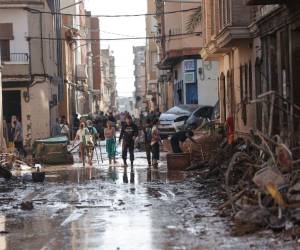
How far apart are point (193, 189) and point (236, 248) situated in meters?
7.57

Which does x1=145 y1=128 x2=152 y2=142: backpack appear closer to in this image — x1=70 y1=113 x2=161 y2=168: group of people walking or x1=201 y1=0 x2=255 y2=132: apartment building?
x1=70 y1=113 x2=161 y2=168: group of people walking

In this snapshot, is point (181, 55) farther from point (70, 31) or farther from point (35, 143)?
point (35, 143)

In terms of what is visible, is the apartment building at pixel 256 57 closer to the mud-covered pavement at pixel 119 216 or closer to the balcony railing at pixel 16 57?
the mud-covered pavement at pixel 119 216

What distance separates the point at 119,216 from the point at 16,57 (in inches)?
1079

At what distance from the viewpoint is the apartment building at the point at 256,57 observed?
18.7 meters

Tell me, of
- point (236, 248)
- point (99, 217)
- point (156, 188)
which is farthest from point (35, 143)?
point (236, 248)

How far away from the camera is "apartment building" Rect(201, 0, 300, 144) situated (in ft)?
61.4

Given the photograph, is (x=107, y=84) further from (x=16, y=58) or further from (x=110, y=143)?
(x=110, y=143)

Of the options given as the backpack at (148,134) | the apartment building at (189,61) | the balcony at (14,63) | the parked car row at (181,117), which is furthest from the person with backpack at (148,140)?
the apartment building at (189,61)

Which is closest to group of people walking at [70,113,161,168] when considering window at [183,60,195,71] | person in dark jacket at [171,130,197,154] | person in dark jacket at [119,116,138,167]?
person in dark jacket at [119,116,138,167]

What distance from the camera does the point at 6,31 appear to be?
127 ft

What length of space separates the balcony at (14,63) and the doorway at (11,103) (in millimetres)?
1247

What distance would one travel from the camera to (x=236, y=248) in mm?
9508

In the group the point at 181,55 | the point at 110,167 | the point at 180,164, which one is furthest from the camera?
the point at 181,55
